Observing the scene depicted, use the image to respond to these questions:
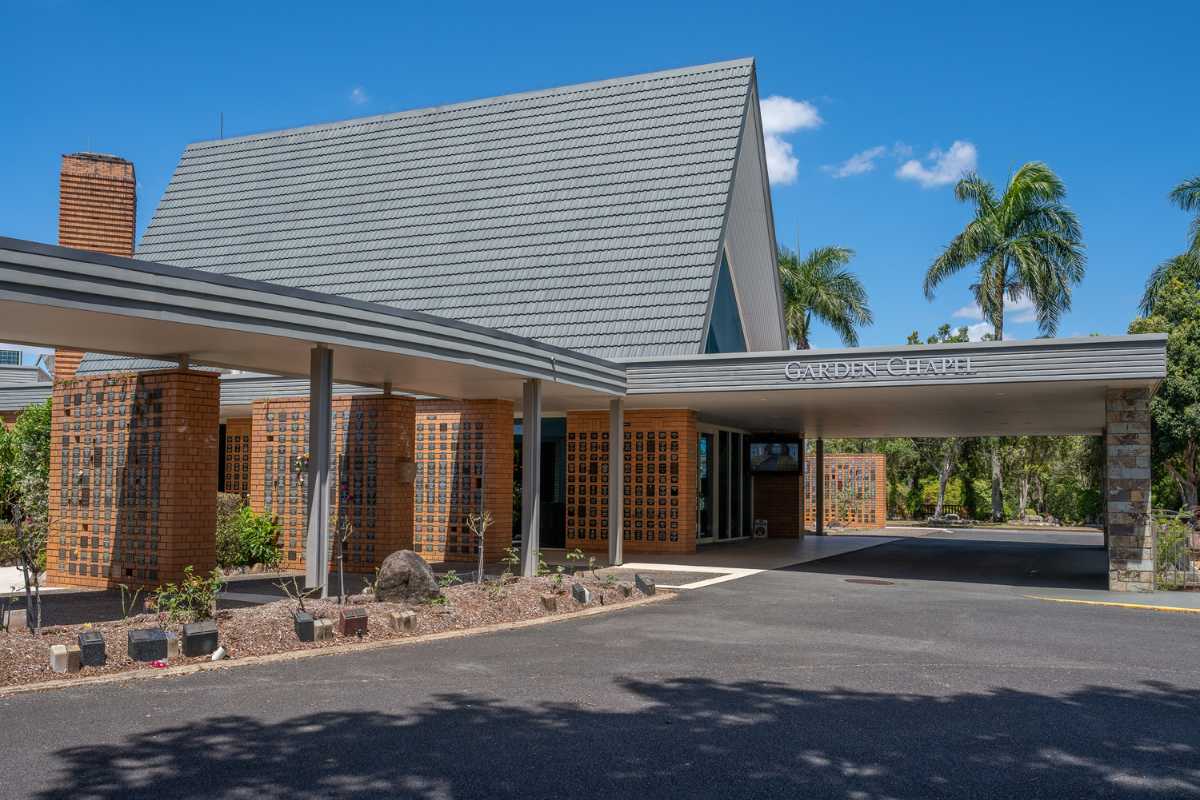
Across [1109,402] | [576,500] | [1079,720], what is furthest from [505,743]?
[576,500]

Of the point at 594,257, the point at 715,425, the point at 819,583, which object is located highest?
the point at 594,257

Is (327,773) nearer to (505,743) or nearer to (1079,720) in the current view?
(505,743)

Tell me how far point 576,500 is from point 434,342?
399 inches

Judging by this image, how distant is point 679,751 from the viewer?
621cm

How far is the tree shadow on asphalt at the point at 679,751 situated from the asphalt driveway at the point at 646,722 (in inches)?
0.8

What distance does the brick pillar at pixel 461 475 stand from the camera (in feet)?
58.3

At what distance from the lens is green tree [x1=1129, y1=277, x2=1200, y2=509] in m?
26.2

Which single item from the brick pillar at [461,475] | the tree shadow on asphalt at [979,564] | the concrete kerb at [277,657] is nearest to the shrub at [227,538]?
the brick pillar at [461,475]

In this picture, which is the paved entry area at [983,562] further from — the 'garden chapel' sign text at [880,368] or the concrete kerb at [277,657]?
the concrete kerb at [277,657]

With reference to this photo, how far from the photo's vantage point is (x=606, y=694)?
7.66 meters

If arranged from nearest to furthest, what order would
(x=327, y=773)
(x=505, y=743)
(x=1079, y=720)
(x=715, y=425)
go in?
(x=327, y=773), (x=505, y=743), (x=1079, y=720), (x=715, y=425)

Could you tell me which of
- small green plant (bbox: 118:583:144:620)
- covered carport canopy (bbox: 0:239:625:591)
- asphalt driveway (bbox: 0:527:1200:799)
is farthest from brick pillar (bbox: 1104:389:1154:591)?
small green plant (bbox: 118:583:144:620)

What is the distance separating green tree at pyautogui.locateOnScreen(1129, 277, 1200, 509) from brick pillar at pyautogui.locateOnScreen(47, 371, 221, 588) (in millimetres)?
23420

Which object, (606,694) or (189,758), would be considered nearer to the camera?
(189,758)
